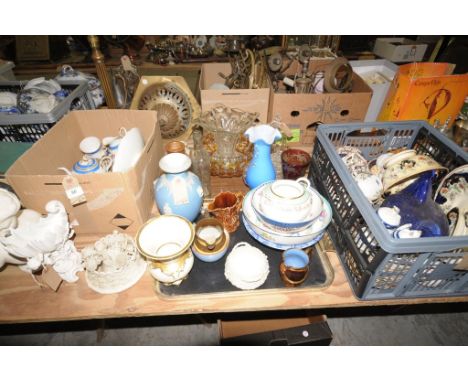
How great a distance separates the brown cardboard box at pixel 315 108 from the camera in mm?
1181

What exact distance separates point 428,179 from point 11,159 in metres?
1.52

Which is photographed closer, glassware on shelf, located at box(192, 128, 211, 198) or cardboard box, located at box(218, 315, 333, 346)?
glassware on shelf, located at box(192, 128, 211, 198)

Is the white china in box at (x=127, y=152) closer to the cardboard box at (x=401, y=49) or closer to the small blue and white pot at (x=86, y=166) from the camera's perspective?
the small blue and white pot at (x=86, y=166)

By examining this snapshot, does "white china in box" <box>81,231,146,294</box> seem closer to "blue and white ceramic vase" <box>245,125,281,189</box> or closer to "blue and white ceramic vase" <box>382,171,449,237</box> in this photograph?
"blue and white ceramic vase" <box>245,125,281,189</box>

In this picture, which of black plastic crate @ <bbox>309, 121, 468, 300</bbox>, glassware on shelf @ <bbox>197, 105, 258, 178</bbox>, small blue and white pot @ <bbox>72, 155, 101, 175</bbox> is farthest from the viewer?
glassware on shelf @ <bbox>197, 105, 258, 178</bbox>

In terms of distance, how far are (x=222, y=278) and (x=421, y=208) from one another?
629 mm

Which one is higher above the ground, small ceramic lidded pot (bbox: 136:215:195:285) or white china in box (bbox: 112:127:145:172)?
white china in box (bbox: 112:127:145:172)

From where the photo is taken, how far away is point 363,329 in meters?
1.49

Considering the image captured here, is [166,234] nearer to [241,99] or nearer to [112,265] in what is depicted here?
[112,265]

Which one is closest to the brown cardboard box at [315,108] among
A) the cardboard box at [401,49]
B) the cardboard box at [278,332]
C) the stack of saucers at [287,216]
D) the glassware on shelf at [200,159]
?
the glassware on shelf at [200,159]

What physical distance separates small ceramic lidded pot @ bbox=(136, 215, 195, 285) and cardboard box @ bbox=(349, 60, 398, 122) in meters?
1.14

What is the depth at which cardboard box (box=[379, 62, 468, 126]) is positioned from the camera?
3.69ft

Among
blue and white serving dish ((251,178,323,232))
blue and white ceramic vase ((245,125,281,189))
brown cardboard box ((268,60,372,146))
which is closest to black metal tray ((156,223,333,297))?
blue and white serving dish ((251,178,323,232))

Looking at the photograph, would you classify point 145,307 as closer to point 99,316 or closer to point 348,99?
point 99,316
